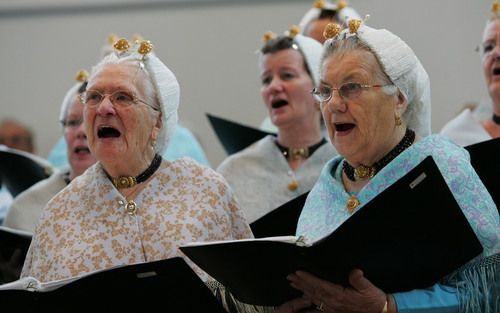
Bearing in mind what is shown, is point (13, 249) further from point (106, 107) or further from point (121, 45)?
point (121, 45)

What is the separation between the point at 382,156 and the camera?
2.87 m

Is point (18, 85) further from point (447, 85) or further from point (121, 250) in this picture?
point (121, 250)

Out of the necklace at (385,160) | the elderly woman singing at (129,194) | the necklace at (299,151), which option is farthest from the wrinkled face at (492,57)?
the elderly woman singing at (129,194)

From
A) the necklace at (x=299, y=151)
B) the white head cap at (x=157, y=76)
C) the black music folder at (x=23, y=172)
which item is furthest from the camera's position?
the black music folder at (x=23, y=172)

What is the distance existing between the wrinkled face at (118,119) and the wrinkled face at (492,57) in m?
1.37

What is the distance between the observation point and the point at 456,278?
2689 millimetres

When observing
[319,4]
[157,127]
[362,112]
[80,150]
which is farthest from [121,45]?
[319,4]

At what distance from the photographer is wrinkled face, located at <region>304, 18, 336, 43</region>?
15.8ft

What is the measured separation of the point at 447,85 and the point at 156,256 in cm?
375

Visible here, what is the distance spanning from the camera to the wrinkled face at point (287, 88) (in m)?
4.19

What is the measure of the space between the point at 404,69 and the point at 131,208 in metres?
0.95

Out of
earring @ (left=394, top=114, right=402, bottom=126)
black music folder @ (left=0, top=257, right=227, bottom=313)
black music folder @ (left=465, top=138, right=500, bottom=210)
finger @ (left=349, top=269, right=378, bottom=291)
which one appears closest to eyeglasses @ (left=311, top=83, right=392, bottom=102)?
earring @ (left=394, top=114, right=402, bottom=126)

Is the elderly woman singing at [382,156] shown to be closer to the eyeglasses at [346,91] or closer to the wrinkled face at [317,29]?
the eyeglasses at [346,91]

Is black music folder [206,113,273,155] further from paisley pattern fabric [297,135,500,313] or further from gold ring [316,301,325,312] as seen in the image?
gold ring [316,301,325,312]
